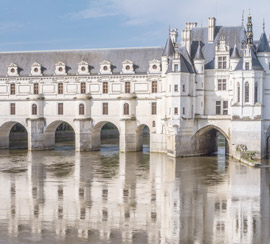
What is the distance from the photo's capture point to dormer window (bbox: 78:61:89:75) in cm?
5259

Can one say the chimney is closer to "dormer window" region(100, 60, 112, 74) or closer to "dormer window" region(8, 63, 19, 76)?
"dormer window" region(100, 60, 112, 74)

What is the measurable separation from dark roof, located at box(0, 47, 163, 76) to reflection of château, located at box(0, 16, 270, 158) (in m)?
0.12

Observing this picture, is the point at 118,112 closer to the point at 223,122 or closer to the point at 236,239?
the point at 223,122

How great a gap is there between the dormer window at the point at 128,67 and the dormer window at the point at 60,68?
22.6ft

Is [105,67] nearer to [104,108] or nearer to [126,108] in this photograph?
[104,108]

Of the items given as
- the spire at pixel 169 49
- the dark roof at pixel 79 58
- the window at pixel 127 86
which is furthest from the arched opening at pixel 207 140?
the window at pixel 127 86

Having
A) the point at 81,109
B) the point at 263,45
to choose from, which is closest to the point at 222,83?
the point at 263,45

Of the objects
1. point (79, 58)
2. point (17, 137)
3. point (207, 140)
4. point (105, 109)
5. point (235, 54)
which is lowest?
point (17, 137)

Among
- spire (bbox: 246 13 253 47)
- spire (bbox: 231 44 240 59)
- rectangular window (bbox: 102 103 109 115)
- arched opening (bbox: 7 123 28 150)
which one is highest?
spire (bbox: 246 13 253 47)

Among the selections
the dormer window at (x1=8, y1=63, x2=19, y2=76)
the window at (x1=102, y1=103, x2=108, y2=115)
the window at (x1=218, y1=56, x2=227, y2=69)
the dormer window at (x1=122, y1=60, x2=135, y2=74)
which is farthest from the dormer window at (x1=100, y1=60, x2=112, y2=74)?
the window at (x1=218, y1=56, x2=227, y2=69)

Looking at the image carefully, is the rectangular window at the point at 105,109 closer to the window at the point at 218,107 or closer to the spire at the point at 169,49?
the spire at the point at 169,49

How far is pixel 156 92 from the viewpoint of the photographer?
50.8 m

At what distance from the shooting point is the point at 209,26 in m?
47.9

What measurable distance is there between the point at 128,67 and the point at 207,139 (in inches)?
464
